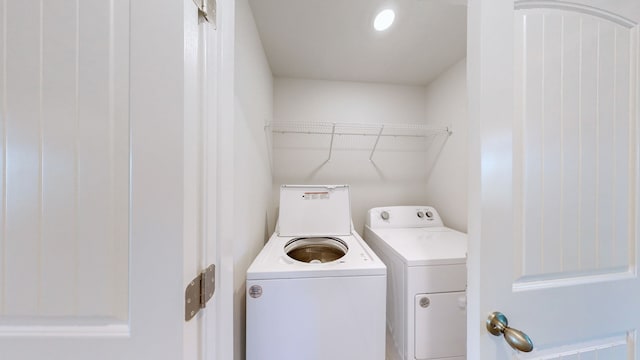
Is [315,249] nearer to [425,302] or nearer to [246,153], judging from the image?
[425,302]

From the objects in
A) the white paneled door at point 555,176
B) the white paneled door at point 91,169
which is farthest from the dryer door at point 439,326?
the white paneled door at point 91,169

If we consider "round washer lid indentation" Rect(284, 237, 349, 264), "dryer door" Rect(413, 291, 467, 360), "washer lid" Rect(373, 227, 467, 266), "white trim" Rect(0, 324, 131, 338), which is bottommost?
"dryer door" Rect(413, 291, 467, 360)

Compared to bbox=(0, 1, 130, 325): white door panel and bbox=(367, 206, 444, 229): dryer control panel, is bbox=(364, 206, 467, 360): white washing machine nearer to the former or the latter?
bbox=(367, 206, 444, 229): dryer control panel

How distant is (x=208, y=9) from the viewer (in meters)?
0.56

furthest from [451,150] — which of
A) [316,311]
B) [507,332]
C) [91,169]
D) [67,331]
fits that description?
[67,331]

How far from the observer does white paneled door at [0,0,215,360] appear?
45 cm

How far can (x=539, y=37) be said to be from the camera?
0.63 meters

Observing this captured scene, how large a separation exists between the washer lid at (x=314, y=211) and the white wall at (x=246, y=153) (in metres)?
0.24

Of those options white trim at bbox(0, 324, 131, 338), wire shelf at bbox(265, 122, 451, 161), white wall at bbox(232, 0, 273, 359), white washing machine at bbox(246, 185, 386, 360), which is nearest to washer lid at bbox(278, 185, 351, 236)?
white wall at bbox(232, 0, 273, 359)

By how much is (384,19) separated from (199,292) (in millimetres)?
1961

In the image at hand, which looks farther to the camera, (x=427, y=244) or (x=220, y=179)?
(x=427, y=244)

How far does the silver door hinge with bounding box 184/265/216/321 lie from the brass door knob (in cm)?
87

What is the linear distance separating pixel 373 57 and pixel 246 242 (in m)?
2.02

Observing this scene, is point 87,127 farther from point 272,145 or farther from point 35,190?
point 272,145
